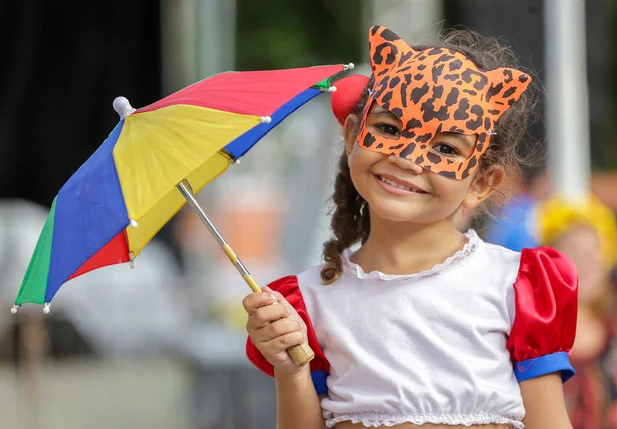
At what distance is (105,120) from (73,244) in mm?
5387

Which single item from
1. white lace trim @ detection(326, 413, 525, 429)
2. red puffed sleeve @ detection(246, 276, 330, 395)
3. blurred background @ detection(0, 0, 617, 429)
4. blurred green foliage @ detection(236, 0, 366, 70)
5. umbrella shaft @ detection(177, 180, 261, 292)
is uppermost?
umbrella shaft @ detection(177, 180, 261, 292)

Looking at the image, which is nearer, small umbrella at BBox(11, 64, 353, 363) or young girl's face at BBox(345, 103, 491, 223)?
small umbrella at BBox(11, 64, 353, 363)

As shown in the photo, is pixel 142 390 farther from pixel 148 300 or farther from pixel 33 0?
pixel 33 0

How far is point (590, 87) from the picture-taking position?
7828 millimetres

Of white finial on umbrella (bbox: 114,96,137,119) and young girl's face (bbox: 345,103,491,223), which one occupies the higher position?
white finial on umbrella (bbox: 114,96,137,119)

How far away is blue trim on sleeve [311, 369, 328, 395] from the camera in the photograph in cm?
260

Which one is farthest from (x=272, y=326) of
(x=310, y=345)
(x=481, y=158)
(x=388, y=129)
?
(x=481, y=158)

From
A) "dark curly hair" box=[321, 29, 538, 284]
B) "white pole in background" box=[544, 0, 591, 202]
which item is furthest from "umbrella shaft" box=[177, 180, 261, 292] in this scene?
"white pole in background" box=[544, 0, 591, 202]

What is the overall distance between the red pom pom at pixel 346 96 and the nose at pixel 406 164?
0.29 metres

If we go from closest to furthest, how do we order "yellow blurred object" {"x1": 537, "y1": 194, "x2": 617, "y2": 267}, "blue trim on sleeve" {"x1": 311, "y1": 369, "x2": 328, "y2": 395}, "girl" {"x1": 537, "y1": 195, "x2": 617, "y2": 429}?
"blue trim on sleeve" {"x1": 311, "y1": 369, "x2": 328, "y2": 395} < "girl" {"x1": 537, "y1": 195, "x2": 617, "y2": 429} < "yellow blurred object" {"x1": 537, "y1": 194, "x2": 617, "y2": 267}

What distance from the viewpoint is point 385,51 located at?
2.57 metres

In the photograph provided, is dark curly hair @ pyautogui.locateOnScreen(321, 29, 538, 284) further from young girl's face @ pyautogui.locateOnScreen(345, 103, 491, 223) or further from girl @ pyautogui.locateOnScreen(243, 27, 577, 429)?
young girl's face @ pyautogui.locateOnScreen(345, 103, 491, 223)

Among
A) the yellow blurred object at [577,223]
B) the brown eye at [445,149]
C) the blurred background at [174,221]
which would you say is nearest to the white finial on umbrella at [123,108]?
the brown eye at [445,149]

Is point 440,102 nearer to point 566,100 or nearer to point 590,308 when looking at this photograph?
point 590,308
